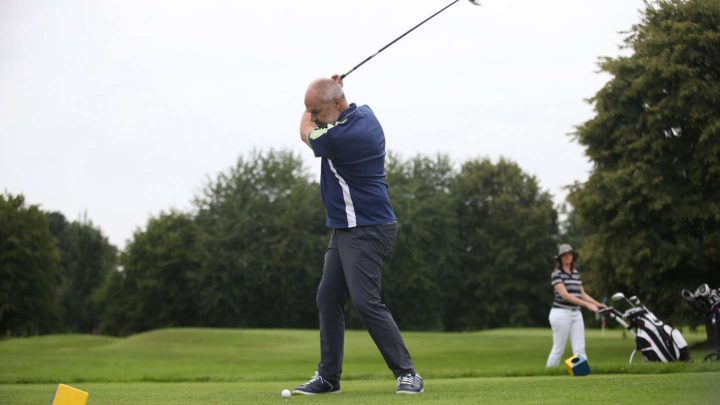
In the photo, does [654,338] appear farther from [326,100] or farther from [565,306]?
[326,100]

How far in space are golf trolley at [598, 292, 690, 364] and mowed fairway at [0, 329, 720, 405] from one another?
175 cm

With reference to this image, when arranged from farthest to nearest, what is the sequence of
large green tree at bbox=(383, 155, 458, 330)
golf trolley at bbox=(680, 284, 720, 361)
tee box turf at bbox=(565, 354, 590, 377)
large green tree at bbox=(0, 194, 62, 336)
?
large green tree at bbox=(383, 155, 458, 330)
large green tree at bbox=(0, 194, 62, 336)
golf trolley at bbox=(680, 284, 720, 361)
tee box turf at bbox=(565, 354, 590, 377)

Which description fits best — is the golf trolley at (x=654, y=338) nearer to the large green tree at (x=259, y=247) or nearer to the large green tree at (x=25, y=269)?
the large green tree at (x=259, y=247)

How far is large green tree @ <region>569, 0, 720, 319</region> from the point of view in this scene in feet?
79.2

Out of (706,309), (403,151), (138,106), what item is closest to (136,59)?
(138,106)

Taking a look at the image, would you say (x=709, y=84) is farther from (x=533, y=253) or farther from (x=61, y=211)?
(x=61, y=211)

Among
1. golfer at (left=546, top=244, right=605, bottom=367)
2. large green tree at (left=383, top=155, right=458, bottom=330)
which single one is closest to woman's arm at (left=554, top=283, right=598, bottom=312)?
golfer at (left=546, top=244, right=605, bottom=367)

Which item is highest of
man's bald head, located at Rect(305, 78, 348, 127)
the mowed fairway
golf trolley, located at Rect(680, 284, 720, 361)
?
man's bald head, located at Rect(305, 78, 348, 127)

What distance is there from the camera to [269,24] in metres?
22.2

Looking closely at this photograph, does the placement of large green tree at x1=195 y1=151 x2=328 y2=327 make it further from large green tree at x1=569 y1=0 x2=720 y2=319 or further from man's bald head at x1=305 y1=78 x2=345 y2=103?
man's bald head at x1=305 y1=78 x2=345 y2=103

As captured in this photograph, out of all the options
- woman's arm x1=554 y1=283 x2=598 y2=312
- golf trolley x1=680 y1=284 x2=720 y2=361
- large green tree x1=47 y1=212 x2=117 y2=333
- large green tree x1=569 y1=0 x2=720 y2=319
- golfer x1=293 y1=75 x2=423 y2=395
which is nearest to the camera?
golfer x1=293 y1=75 x2=423 y2=395

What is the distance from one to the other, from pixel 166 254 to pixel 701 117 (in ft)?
150

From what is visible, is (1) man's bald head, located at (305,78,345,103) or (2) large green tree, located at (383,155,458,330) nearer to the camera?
(1) man's bald head, located at (305,78,345,103)

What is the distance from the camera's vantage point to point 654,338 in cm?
1468
